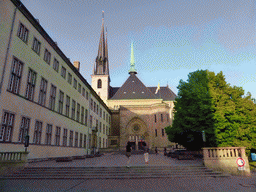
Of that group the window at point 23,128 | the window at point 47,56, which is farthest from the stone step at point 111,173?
the window at point 47,56

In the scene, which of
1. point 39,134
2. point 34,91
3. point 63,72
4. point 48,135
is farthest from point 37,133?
point 63,72

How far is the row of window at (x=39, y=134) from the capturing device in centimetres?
1385

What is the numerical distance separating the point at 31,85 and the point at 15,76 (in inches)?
93.2

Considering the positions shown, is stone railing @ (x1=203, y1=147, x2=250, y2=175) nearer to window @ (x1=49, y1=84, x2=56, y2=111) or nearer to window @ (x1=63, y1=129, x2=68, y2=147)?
window @ (x1=49, y1=84, x2=56, y2=111)

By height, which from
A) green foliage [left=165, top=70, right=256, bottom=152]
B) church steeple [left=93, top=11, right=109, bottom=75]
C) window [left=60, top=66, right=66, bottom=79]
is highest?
church steeple [left=93, top=11, right=109, bottom=75]

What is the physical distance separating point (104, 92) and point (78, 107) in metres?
31.8

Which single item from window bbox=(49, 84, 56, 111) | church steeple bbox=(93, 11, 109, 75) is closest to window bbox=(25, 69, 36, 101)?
window bbox=(49, 84, 56, 111)

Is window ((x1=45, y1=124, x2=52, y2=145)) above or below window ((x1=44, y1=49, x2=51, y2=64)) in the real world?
below

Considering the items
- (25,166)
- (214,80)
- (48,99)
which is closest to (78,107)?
(48,99)

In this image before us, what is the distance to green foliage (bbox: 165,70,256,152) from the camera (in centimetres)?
1878

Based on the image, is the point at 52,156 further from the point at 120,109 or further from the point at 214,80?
the point at 120,109

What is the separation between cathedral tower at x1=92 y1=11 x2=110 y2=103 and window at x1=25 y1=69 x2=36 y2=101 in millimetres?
42860

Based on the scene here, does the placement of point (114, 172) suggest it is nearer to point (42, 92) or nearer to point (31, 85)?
point (31, 85)

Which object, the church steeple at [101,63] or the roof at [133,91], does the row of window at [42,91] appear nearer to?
the roof at [133,91]
